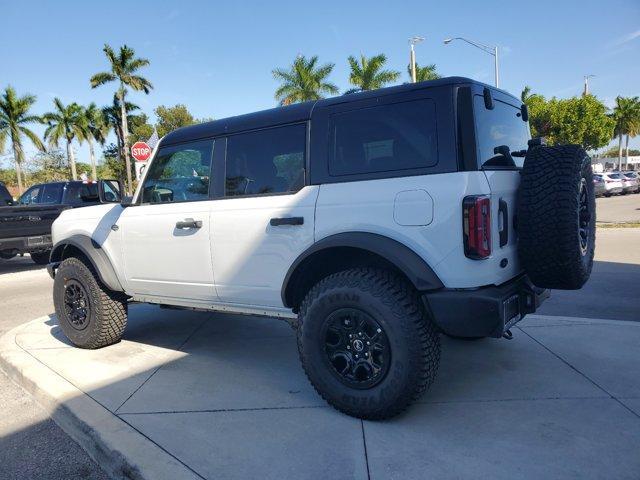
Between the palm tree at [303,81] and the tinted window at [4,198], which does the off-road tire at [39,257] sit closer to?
the tinted window at [4,198]

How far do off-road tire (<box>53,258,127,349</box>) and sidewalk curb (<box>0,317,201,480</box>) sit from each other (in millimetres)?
481

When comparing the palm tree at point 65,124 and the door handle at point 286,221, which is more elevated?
the palm tree at point 65,124

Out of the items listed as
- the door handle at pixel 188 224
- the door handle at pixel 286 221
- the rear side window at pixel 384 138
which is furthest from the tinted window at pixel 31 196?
the rear side window at pixel 384 138

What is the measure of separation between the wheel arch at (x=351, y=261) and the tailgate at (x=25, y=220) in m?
8.41

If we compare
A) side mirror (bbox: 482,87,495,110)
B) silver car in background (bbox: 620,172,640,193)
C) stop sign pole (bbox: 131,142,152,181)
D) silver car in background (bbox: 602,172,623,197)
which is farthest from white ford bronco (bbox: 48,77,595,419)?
silver car in background (bbox: 620,172,640,193)

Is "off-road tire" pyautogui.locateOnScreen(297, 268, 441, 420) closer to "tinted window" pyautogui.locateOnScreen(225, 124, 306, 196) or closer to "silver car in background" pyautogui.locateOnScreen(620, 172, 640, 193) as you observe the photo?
"tinted window" pyautogui.locateOnScreen(225, 124, 306, 196)

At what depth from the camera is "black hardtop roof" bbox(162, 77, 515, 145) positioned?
292 centimetres

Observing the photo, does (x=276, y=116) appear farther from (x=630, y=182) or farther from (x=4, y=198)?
(x=630, y=182)

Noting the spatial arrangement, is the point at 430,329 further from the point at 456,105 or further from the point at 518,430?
the point at 456,105

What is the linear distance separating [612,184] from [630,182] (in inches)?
79.7

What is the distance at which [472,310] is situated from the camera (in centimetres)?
266

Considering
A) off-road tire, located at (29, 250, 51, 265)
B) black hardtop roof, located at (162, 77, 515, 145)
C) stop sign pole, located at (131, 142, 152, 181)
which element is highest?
stop sign pole, located at (131, 142, 152, 181)

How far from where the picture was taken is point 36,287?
8.63 meters

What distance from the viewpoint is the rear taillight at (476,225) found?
8.58 feet
